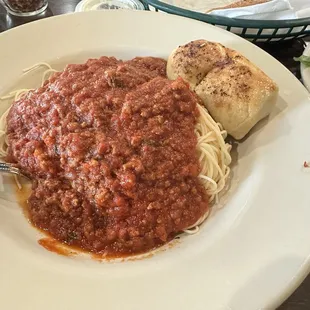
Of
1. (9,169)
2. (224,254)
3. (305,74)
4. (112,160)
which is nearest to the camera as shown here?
(224,254)

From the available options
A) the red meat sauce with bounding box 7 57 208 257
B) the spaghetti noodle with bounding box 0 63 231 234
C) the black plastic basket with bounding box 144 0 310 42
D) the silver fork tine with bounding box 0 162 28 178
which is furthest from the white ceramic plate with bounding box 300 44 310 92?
the silver fork tine with bounding box 0 162 28 178

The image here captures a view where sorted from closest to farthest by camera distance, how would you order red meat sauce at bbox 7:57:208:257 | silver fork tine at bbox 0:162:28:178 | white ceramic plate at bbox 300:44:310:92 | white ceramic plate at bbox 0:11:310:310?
white ceramic plate at bbox 0:11:310:310 → red meat sauce at bbox 7:57:208:257 → silver fork tine at bbox 0:162:28:178 → white ceramic plate at bbox 300:44:310:92

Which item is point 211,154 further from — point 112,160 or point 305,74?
point 305,74

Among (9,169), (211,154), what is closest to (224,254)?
(211,154)

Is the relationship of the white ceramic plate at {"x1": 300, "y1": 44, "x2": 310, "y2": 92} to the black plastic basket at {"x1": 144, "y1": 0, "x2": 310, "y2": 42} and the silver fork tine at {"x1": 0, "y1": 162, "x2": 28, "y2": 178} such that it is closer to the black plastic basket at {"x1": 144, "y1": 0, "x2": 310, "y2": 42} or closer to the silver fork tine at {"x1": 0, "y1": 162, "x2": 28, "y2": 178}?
the black plastic basket at {"x1": 144, "y1": 0, "x2": 310, "y2": 42}

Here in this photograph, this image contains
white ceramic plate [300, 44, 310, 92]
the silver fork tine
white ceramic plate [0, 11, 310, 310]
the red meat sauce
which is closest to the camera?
white ceramic plate [0, 11, 310, 310]

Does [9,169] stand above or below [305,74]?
below

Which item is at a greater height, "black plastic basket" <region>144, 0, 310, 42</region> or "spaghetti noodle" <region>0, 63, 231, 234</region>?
"black plastic basket" <region>144, 0, 310, 42</region>
